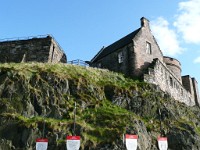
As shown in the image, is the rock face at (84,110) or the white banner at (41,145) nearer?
the white banner at (41,145)

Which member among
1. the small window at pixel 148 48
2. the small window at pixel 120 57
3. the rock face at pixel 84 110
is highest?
the small window at pixel 148 48

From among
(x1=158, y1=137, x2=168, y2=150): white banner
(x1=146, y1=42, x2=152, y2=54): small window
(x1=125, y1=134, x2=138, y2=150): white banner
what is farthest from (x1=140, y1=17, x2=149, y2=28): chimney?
(x1=125, y1=134, x2=138, y2=150): white banner

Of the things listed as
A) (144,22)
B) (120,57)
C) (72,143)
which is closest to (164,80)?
(120,57)

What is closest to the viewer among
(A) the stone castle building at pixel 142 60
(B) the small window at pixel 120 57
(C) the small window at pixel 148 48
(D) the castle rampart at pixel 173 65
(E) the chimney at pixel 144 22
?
(A) the stone castle building at pixel 142 60

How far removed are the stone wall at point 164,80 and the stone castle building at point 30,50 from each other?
35.8ft

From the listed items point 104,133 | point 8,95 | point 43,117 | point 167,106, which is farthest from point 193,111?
point 8,95

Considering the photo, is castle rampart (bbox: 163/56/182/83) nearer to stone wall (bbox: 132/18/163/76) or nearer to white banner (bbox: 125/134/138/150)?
stone wall (bbox: 132/18/163/76)

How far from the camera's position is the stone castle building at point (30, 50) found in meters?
34.4

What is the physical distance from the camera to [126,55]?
3372 cm

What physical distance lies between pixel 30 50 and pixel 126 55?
1076cm

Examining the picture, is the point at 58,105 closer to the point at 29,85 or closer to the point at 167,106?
the point at 29,85

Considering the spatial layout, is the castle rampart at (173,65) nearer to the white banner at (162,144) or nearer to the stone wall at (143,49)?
the stone wall at (143,49)

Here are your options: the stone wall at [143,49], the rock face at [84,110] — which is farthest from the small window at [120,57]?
the rock face at [84,110]

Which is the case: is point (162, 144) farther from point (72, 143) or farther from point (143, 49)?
point (143, 49)
